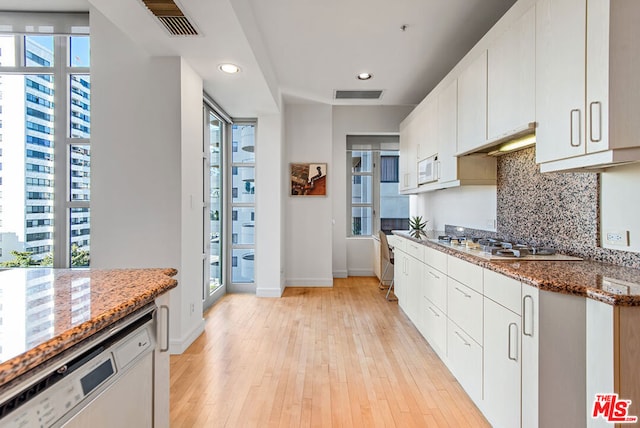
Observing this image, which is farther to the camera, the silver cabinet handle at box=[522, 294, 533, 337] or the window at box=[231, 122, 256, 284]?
the window at box=[231, 122, 256, 284]

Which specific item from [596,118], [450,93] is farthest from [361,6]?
[596,118]

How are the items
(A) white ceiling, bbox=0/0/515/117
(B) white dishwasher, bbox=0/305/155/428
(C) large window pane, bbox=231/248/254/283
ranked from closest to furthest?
(B) white dishwasher, bbox=0/305/155/428 < (A) white ceiling, bbox=0/0/515/117 < (C) large window pane, bbox=231/248/254/283

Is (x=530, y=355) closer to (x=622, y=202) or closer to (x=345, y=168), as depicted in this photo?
(x=622, y=202)

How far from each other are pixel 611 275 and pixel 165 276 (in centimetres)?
202

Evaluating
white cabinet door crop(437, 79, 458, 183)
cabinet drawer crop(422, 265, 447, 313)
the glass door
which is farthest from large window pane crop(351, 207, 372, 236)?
cabinet drawer crop(422, 265, 447, 313)

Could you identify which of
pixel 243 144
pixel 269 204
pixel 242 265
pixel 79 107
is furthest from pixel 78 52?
pixel 242 265

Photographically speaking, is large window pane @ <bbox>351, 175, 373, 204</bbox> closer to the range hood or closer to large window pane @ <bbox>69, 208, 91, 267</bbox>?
the range hood

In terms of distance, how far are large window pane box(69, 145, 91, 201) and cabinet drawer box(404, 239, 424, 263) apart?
324 centimetres

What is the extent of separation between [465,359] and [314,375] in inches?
41.5

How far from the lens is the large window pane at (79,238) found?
3.13 metres

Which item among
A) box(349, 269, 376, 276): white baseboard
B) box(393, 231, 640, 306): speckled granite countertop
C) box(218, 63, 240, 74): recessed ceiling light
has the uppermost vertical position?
box(218, 63, 240, 74): recessed ceiling light

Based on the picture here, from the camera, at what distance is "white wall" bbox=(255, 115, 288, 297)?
4.50 m

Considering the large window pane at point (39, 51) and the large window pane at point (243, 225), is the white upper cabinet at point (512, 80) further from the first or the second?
the large window pane at point (39, 51)

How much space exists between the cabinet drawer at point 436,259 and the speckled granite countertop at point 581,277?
60 cm
